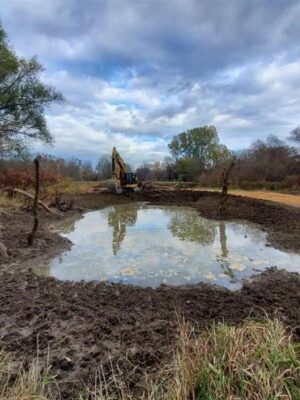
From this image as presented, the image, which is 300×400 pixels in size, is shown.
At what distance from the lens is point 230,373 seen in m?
2.72

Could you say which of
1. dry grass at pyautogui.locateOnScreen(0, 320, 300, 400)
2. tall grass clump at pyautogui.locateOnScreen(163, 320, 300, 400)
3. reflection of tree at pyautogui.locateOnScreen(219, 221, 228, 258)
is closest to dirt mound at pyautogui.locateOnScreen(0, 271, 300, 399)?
dry grass at pyautogui.locateOnScreen(0, 320, 300, 400)

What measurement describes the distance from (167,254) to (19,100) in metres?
14.7

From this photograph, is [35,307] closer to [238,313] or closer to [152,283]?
[152,283]

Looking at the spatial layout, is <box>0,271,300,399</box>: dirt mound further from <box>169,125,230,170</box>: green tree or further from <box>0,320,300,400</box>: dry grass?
<box>169,125,230,170</box>: green tree

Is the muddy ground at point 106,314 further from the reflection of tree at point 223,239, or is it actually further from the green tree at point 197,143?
the green tree at point 197,143

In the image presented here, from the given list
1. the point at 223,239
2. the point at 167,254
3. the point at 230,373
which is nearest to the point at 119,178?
the point at 223,239

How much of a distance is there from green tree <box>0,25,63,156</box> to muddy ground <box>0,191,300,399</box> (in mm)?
13236

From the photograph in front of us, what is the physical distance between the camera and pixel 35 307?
5508 millimetres

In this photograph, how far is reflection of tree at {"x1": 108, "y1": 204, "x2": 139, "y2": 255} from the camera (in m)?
11.6

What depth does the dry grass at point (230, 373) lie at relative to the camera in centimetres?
256

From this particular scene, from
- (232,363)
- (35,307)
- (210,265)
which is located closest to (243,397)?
(232,363)

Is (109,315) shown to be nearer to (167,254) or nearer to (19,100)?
(167,254)

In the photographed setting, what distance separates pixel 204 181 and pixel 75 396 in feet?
116

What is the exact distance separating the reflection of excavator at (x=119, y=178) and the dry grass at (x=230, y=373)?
2565 centimetres
